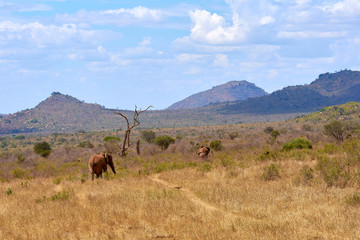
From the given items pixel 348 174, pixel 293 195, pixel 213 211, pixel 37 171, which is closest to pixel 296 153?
pixel 348 174

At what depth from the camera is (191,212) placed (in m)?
11.9

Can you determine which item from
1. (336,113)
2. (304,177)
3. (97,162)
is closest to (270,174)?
(304,177)

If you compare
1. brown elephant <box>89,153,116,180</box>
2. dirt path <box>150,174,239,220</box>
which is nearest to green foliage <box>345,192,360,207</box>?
dirt path <box>150,174,239,220</box>

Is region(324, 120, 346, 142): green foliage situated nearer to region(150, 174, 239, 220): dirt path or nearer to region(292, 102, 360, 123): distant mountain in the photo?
region(150, 174, 239, 220): dirt path

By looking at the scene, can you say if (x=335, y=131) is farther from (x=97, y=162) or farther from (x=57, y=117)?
(x=57, y=117)

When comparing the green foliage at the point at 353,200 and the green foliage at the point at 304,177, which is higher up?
the green foliage at the point at 304,177

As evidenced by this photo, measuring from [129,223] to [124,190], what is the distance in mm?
4887

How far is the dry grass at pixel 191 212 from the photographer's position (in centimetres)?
981

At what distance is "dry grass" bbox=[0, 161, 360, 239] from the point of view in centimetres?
A: 981

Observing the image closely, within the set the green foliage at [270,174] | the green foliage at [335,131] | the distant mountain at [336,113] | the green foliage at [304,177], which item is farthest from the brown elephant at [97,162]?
the distant mountain at [336,113]

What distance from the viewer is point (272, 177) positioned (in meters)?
16.8

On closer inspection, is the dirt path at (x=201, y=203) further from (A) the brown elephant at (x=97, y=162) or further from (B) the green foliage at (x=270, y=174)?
(A) the brown elephant at (x=97, y=162)

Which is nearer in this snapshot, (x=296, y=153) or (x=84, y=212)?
(x=84, y=212)

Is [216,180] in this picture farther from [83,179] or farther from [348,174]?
[83,179]
